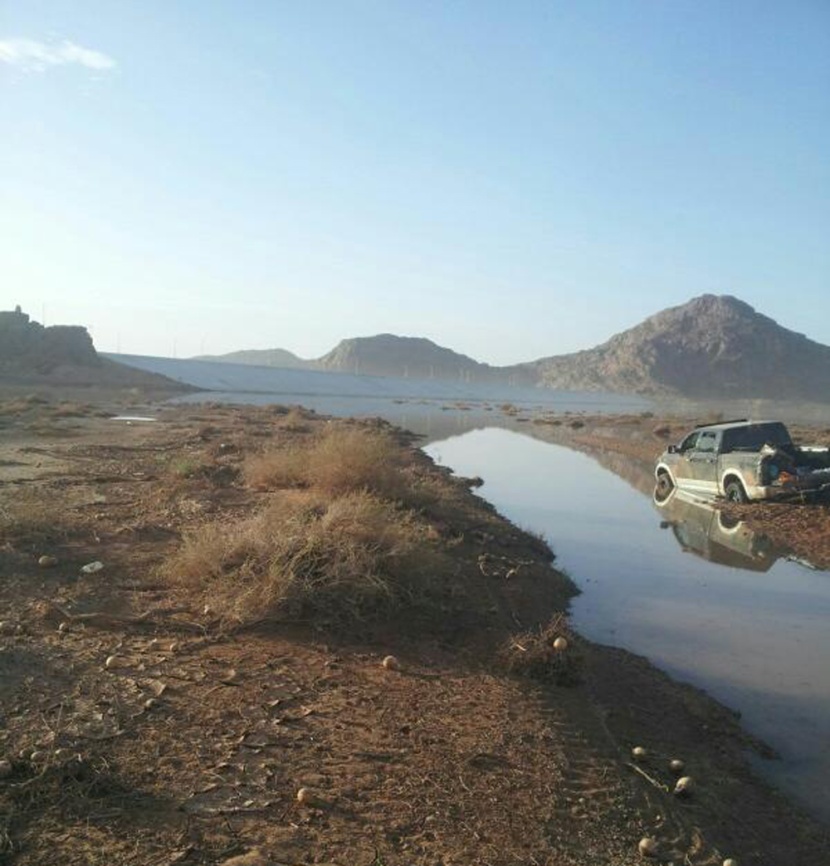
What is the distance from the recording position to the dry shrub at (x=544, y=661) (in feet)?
20.0

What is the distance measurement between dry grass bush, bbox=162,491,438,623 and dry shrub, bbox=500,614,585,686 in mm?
1360

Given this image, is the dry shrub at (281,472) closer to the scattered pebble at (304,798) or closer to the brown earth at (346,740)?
the brown earth at (346,740)

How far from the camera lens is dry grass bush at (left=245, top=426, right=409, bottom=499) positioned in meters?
11.7

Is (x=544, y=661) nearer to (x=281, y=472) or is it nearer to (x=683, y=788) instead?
(x=683, y=788)

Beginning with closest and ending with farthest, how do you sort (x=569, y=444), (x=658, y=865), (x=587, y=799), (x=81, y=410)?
(x=658, y=865), (x=587, y=799), (x=569, y=444), (x=81, y=410)

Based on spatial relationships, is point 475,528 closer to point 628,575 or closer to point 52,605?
point 628,575

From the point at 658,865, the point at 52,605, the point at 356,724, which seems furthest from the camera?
the point at 52,605

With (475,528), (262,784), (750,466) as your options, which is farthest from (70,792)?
(750,466)

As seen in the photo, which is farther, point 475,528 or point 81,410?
point 81,410

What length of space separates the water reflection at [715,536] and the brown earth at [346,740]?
5420mm

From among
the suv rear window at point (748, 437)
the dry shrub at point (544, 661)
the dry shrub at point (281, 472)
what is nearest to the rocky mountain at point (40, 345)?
the dry shrub at point (281, 472)

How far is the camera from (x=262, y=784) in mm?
4141

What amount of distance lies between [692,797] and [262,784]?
2.64 m

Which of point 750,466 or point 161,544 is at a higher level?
point 750,466
